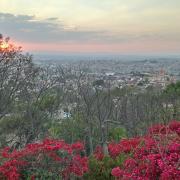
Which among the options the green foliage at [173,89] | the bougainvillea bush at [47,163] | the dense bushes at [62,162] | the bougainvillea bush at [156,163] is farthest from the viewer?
the green foliage at [173,89]

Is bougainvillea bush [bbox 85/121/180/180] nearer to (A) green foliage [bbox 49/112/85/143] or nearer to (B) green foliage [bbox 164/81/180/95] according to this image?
(A) green foliage [bbox 49/112/85/143]

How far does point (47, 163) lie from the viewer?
8383 mm

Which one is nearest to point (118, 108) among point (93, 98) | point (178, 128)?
point (93, 98)

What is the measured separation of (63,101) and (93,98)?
326cm

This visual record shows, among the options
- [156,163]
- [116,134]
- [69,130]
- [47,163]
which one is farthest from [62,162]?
[116,134]

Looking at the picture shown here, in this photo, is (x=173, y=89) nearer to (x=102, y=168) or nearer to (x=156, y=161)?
(x=102, y=168)

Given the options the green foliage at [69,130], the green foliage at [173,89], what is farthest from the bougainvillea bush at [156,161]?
the green foliage at [173,89]

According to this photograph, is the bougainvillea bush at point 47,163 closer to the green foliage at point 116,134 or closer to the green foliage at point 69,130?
the green foliage at point 69,130

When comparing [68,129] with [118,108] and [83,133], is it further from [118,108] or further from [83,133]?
[118,108]

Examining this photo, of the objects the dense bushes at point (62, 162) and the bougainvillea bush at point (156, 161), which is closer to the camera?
the bougainvillea bush at point (156, 161)

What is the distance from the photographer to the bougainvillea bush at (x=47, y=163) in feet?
27.2

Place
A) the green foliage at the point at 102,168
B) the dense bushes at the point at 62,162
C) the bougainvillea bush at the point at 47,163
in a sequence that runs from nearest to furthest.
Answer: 1. the dense bushes at the point at 62,162
2. the bougainvillea bush at the point at 47,163
3. the green foliage at the point at 102,168

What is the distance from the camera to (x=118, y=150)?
9.46 m

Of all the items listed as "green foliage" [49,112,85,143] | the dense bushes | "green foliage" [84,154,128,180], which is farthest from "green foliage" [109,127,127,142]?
"green foliage" [84,154,128,180]
